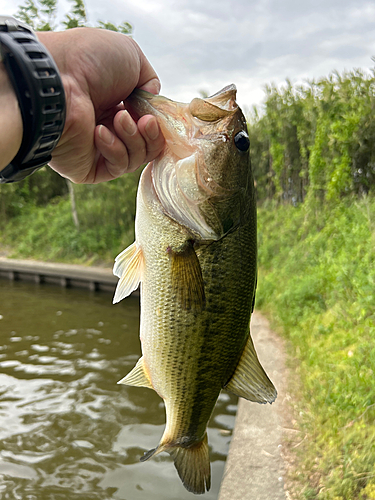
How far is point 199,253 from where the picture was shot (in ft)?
4.63

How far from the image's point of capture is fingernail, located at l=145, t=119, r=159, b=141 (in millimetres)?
1312

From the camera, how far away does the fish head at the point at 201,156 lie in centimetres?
134

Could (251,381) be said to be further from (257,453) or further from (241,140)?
(257,453)

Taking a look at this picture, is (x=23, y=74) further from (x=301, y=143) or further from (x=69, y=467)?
(x=301, y=143)

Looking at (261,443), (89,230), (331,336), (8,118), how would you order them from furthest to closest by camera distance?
(89,230), (331,336), (261,443), (8,118)

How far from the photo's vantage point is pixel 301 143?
11.0 metres

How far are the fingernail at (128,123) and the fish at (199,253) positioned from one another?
0.06 metres

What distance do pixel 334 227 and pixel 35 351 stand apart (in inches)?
240

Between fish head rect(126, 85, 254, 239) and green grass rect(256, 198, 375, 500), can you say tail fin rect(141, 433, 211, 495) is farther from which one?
green grass rect(256, 198, 375, 500)

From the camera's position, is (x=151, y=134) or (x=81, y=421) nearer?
(x=151, y=134)

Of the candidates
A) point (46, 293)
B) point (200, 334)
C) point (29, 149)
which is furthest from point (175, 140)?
point (46, 293)

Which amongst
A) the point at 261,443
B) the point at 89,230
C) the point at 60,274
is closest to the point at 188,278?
the point at 261,443

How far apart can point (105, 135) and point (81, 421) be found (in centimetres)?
509

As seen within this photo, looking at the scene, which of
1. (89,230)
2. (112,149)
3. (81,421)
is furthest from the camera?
(89,230)
